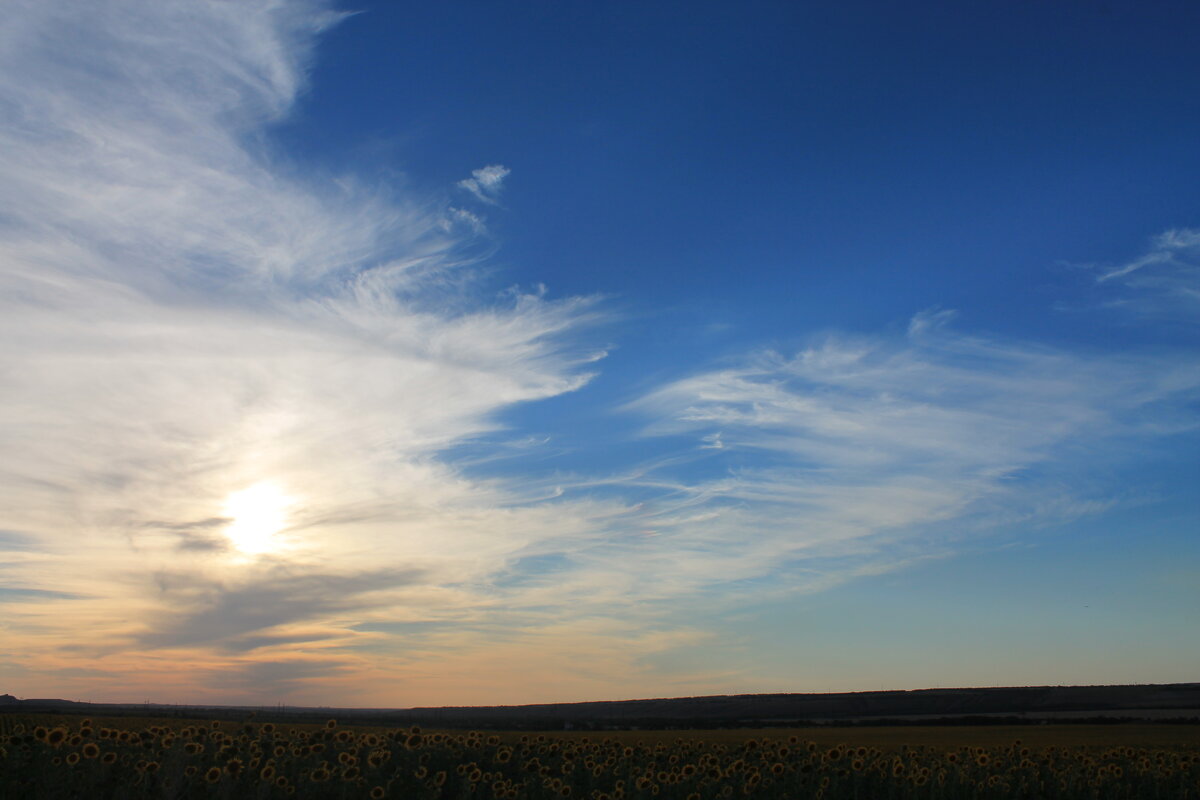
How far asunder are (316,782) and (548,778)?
436cm

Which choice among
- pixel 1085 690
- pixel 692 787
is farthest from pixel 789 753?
pixel 1085 690

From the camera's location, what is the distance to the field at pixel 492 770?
14.5m

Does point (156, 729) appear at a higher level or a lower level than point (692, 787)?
higher

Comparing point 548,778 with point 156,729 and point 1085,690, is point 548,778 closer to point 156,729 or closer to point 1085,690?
point 156,729

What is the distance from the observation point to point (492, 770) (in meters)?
18.4

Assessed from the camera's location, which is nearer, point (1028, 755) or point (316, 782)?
point (316, 782)

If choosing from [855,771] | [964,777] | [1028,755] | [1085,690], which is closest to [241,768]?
[855,771]

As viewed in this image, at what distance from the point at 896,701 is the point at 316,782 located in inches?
7865

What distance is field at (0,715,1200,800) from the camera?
14.5m

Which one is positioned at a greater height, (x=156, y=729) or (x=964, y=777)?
(x=156, y=729)

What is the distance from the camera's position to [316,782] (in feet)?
48.7

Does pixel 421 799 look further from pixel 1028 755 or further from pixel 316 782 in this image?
pixel 1028 755

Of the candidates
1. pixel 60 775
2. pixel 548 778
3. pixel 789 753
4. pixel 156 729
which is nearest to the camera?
pixel 60 775

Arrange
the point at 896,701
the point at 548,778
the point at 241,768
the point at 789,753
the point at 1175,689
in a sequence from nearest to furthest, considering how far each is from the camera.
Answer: the point at 241,768
the point at 548,778
the point at 789,753
the point at 1175,689
the point at 896,701
